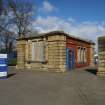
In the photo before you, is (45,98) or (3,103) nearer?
(3,103)

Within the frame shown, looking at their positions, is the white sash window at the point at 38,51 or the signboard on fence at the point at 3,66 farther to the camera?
the white sash window at the point at 38,51

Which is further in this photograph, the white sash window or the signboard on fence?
the white sash window

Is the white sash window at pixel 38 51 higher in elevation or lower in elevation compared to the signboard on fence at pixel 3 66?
higher

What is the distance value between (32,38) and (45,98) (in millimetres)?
17153

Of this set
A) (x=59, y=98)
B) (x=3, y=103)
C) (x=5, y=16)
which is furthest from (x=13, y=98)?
(x=5, y=16)

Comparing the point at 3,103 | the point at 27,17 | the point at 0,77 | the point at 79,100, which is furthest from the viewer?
the point at 27,17

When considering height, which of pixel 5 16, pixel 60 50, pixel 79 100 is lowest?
pixel 79 100

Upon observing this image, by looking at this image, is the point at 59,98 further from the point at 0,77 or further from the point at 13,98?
the point at 0,77

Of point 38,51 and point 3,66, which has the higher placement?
point 38,51

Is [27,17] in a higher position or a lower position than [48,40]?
higher

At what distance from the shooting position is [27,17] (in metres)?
53.7

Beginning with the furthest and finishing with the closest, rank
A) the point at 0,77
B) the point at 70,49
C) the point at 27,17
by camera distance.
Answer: the point at 27,17, the point at 70,49, the point at 0,77

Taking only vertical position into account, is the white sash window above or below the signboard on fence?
above

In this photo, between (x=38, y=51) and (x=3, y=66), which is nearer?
(x=3, y=66)
